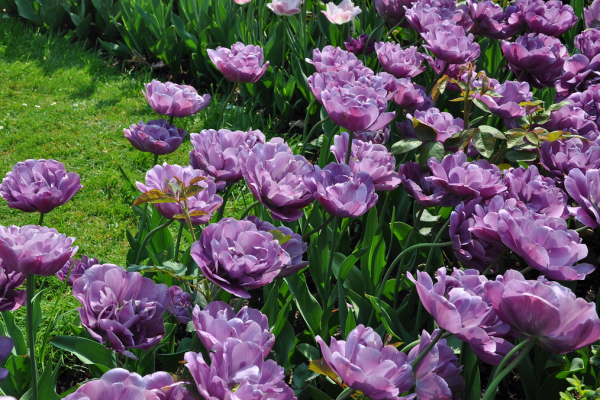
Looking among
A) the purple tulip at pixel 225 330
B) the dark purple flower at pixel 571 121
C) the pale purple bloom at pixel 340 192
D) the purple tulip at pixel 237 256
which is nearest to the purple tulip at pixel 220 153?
the pale purple bloom at pixel 340 192

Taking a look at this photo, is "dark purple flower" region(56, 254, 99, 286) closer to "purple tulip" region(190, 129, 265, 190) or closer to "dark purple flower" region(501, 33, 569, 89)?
"purple tulip" region(190, 129, 265, 190)

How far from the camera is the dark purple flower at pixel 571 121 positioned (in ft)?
5.73

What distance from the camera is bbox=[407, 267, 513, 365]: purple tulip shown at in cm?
92

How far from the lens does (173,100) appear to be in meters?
1.72

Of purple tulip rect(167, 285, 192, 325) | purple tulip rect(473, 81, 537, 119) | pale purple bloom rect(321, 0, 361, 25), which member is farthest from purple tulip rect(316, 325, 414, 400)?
pale purple bloom rect(321, 0, 361, 25)

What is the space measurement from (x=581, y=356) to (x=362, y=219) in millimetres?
900

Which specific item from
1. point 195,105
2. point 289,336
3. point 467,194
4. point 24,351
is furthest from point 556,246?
point 24,351

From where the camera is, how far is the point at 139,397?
0.68m

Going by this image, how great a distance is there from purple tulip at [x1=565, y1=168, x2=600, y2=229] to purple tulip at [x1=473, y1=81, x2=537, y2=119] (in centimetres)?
43

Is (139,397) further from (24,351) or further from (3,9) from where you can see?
→ (3,9)

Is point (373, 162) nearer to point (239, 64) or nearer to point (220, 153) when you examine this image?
point (220, 153)

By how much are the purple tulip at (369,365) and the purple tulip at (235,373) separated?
3.9 inches

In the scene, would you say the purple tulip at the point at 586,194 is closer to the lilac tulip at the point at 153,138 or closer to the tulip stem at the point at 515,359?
the tulip stem at the point at 515,359

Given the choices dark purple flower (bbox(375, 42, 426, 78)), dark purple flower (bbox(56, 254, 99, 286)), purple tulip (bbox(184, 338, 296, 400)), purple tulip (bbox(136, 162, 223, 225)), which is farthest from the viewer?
dark purple flower (bbox(375, 42, 426, 78))
